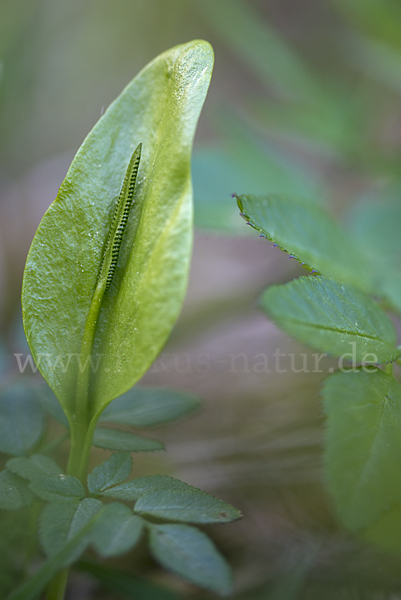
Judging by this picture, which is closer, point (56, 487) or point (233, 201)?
point (56, 487)

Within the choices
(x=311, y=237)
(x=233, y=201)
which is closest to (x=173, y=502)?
(x=311, y=237)

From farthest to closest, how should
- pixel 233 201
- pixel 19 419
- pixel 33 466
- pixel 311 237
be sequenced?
pixel 233 201 → pixel 311 237 → pixel 19 419 → pixel 33 466

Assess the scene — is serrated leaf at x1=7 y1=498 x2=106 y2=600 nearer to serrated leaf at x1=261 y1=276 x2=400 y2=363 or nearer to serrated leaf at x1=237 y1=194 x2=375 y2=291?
serrated leaf at x1=261 y1=276 x2=400 y2=363

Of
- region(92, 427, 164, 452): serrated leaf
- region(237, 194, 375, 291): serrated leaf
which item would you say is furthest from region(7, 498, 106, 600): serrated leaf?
region(237, 194, 375, 291): serrated leaf

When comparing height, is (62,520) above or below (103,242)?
below

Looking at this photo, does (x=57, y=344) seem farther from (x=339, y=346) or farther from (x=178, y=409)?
(x=339, y=346)

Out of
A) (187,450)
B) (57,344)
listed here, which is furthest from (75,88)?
(57,344)

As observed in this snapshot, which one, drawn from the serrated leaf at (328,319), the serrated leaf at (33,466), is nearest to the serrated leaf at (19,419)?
the serrated leaf at (33,466)

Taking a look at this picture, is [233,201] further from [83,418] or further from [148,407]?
[83,418]

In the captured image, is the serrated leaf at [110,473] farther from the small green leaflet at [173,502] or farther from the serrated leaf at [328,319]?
the serrated leaf at [328,319]
